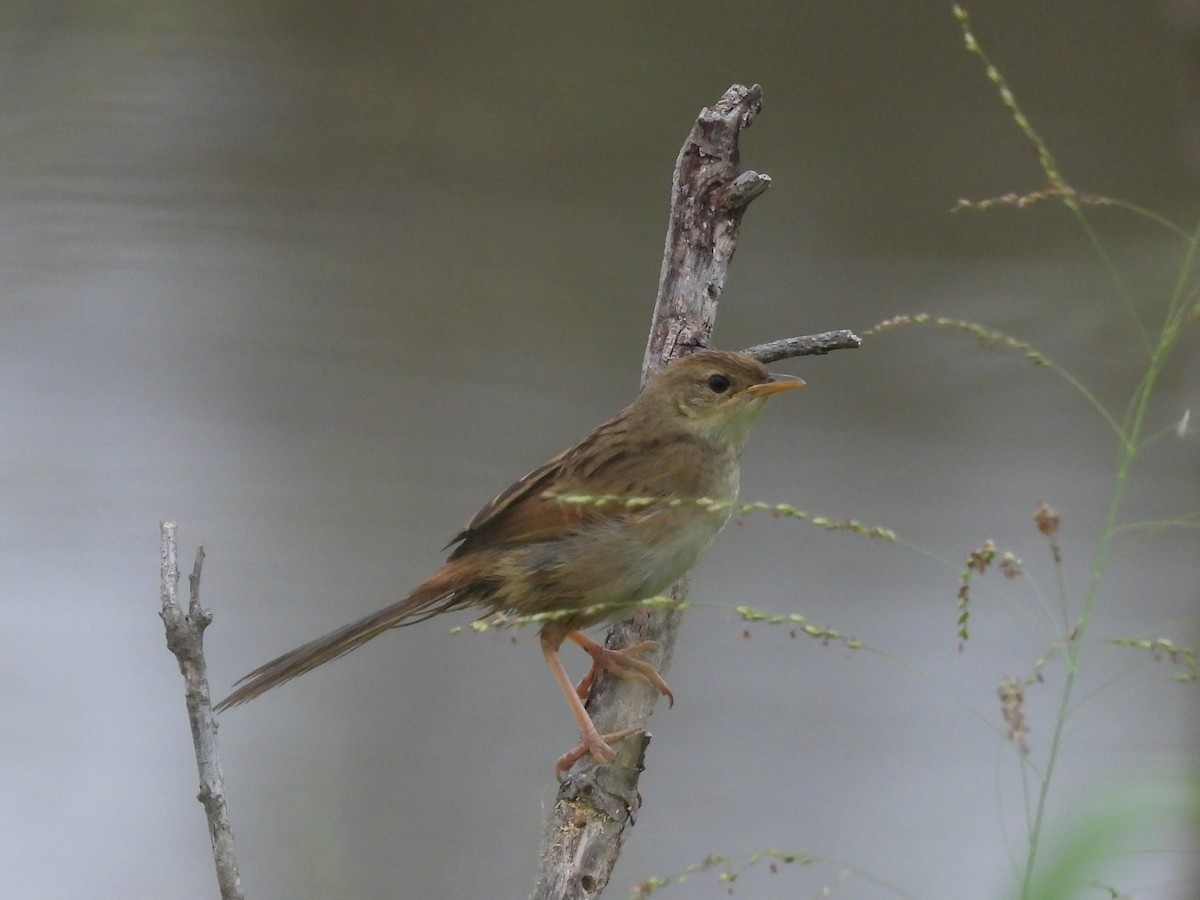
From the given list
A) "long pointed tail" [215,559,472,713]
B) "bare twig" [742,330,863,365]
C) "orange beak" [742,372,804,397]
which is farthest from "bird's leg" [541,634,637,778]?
"bare twig" [742,330,863,365]

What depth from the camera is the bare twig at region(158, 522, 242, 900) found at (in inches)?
67.3

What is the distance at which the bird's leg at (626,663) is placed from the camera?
2.59 m

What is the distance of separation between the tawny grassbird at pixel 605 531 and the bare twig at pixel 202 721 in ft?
2.31

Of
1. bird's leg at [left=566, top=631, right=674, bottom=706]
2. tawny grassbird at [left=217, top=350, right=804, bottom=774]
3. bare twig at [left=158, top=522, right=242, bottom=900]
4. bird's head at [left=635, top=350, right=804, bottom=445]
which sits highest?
bird's head at [left=635, top=350, right=804, bottom=445]

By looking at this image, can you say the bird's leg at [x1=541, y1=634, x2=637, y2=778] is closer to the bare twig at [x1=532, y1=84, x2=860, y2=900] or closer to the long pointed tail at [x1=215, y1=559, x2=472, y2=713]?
the bare twig at [x1=532, y1=84, x2=860, y2=900]

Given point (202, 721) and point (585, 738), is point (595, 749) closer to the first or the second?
point (585, 738)

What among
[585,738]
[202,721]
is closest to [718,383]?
[585,738]

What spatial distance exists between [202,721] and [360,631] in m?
0.82

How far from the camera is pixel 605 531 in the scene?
2664 mm

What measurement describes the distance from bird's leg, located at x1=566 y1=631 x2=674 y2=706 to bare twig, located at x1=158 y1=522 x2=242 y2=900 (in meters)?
0.98

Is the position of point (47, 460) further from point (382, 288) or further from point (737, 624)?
point (737, 624)

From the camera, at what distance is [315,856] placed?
201cm

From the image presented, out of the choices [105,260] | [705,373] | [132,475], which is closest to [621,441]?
[705,373]

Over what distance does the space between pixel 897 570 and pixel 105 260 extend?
3.37 m
